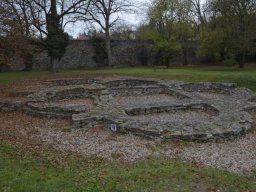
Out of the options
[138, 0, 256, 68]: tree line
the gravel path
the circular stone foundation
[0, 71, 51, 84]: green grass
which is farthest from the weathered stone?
[138, 0, 256, 68]: tree line

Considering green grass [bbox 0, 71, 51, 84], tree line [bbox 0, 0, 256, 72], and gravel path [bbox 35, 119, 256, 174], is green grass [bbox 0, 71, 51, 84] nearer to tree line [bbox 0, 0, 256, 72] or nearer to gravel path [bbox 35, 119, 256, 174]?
tree line [bbox 0, 0, 256, 72]

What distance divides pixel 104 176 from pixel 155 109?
7.84 metres

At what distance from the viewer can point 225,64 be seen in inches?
1674

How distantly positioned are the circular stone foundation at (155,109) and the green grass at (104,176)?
2.80 meters

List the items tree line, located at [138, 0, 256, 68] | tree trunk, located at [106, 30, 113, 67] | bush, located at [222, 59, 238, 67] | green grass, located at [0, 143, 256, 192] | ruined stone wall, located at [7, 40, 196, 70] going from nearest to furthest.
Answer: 1. green grass, located at [0, 143, 256, 192]
2. tree line, located at [138, 0, 256, 68]
3. tree trunk, located at [106, 30, 113, 67]
4. ruined stone wall, located at [7, 40, 196, 70]
5. bush, located at [222, 59, 238, 67]

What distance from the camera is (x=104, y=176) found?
24.4 ft

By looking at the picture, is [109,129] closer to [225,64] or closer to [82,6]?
[82,6]

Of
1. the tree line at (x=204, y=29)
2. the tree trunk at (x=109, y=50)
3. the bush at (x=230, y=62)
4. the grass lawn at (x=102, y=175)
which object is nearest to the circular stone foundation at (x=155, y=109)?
the grass lawn at (x=102, y=175)

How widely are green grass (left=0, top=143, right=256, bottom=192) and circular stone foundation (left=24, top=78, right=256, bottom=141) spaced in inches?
110

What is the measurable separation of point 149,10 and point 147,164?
124 ft

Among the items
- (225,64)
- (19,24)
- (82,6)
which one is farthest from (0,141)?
(225,64)

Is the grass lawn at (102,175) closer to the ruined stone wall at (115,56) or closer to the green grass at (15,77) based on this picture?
the green grass at (15,77)

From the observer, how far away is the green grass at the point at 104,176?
6.84 m

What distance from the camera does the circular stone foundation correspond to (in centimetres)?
1119
